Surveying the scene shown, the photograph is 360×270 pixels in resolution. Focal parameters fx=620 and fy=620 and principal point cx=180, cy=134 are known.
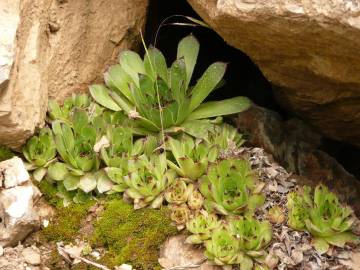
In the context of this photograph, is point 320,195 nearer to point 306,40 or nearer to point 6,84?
point 306,40

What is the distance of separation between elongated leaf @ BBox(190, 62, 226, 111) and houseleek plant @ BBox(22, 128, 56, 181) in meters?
0.78

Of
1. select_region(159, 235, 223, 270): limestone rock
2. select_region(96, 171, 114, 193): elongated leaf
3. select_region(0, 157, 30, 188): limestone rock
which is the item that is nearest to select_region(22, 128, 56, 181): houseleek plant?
select_region(0, 157, 30, 188): limestone rock

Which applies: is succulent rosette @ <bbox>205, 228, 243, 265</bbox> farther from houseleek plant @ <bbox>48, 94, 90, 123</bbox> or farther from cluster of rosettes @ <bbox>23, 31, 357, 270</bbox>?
houseleek plant @ <bbox>48, 94, 90, 123</bbox>

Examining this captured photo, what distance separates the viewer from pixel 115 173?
9.80 feet

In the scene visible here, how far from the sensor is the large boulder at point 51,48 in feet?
9.49

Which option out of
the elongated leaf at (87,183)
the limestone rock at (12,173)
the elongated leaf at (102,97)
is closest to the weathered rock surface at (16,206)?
the limestone rock at (12,173)

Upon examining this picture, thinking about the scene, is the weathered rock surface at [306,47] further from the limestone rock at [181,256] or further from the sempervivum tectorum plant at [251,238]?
the limestone rock at [181,256]

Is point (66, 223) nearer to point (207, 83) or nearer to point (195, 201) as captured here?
point (195, 201)

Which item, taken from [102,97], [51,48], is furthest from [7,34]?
[102,97]

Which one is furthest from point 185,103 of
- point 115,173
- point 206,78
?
point 115,173

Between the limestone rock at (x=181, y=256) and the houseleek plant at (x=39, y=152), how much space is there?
28.4 inches

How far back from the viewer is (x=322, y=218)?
9.34ft

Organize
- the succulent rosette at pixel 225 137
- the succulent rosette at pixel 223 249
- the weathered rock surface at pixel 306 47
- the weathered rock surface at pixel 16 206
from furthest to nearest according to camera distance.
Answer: the succulent rosette at pixel 225 137 → the weathered rock surface at pixel 16 206 → the succulent rosette at pixel 223 249 → the weathered rock surface at pixel 306 47

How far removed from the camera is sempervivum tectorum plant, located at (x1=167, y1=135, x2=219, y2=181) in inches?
116
